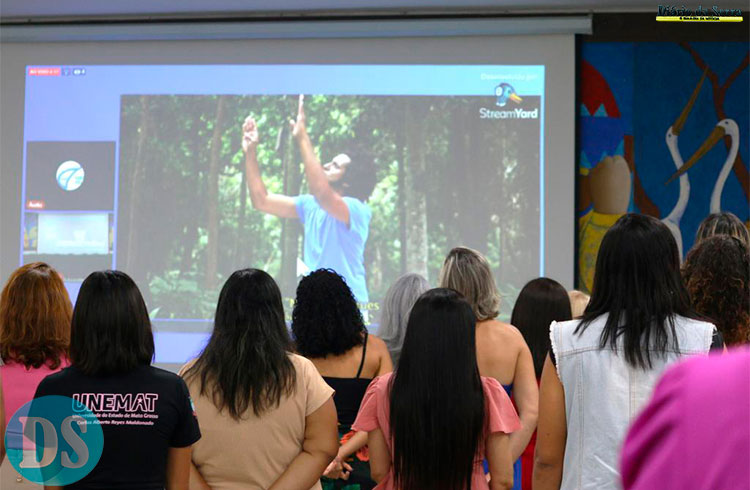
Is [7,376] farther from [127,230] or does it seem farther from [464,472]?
[127,230]

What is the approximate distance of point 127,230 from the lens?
587cm

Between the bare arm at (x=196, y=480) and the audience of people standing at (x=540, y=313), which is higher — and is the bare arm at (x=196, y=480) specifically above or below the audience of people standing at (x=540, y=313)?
below

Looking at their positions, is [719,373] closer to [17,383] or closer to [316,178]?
[17,383]

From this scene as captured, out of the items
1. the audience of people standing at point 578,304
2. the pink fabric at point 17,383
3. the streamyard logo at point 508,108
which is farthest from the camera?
the streamyard logo at point 508,108

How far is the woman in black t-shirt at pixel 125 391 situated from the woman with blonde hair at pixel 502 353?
46.7 inches

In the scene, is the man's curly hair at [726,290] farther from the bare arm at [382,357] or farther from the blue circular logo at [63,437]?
the blue circular logo at [63,437]

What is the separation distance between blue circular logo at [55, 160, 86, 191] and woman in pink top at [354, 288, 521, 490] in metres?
4.47

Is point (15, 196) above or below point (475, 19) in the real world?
below

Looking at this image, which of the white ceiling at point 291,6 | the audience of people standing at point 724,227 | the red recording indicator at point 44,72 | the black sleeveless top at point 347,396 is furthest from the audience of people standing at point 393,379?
the red recording indicator at point 44,72

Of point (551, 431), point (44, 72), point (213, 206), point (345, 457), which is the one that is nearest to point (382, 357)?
point (345, 457)

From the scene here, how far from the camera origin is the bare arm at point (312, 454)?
7.00ft

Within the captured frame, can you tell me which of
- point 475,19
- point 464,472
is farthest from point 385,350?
point 475,19

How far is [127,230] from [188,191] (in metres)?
0.54

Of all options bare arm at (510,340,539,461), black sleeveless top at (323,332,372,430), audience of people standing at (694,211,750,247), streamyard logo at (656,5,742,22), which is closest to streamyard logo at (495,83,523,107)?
streamyard logo at (656,5,742,22)
